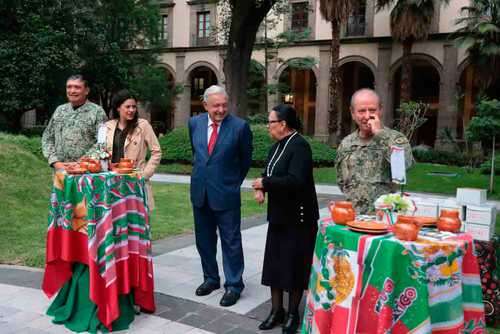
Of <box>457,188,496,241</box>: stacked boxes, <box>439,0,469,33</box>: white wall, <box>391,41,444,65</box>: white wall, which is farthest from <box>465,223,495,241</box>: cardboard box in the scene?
<box>391,41,444,65</box>: white wall

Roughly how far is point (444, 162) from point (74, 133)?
69.5ft

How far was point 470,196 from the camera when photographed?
3795 mm

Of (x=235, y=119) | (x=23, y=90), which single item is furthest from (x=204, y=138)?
(x=23, y=90)

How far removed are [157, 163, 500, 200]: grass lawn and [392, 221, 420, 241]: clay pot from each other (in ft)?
37.2

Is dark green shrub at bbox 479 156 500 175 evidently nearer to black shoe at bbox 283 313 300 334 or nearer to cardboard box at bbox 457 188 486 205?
cardboard box at bbox 457 188 486 205

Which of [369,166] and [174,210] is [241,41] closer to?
[174,210]

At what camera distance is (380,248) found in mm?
2588

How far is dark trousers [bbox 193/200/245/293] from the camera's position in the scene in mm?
4465

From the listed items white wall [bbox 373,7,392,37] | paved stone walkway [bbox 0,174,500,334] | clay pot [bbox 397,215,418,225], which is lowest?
paved stone walkway [bbox 0,174,500,334]

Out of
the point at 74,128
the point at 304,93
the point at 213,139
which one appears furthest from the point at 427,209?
the point at 304,93

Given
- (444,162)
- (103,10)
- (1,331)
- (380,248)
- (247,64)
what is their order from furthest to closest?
(103,10)
(444,162)
(247,64)
(1,331)
(380,248)

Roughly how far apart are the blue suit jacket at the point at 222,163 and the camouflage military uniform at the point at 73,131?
0.95 meters

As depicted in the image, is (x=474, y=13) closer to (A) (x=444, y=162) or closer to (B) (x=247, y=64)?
(A) (x=444, y=162)

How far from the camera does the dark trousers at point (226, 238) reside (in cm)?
446
